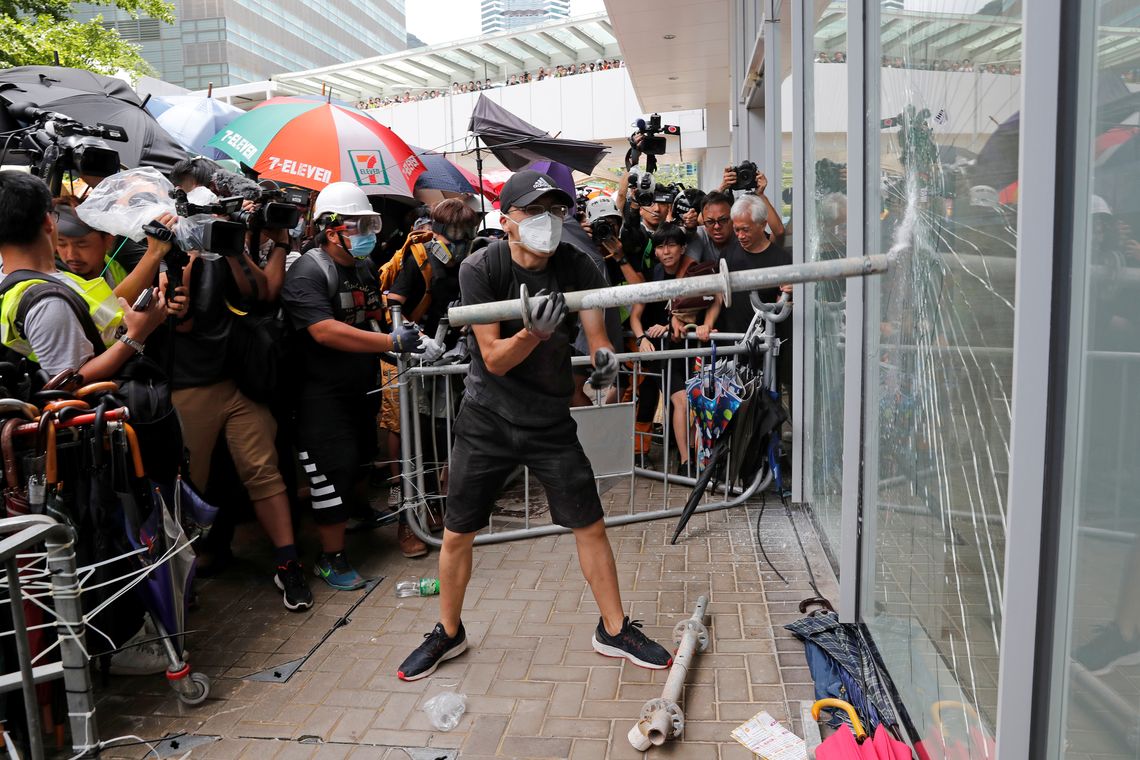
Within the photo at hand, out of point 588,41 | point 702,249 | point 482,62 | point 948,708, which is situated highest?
point 482,62

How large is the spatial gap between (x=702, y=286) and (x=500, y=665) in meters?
2.23

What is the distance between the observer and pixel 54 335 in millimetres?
3264

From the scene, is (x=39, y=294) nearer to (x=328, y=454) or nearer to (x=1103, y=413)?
(x=328, y=454)

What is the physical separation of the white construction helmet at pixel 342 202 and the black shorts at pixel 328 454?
1019 millimetres

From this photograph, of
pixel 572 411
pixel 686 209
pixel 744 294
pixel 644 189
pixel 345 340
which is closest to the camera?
pixel 345 340

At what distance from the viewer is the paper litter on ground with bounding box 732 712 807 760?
2924 millimetres

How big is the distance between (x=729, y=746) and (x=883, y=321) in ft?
5.16

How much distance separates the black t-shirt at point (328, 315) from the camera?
452cm

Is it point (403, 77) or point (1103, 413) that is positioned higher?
point (403, 77)

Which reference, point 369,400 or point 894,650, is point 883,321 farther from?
point 369,400

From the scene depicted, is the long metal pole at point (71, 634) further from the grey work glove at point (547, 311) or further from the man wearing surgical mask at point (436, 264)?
the man wearing surgical mask at point (436, 264)

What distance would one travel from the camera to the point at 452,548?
364 centimetres

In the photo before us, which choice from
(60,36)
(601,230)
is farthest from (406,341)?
(60,36)

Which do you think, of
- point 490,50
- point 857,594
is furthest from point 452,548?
point 490,50
